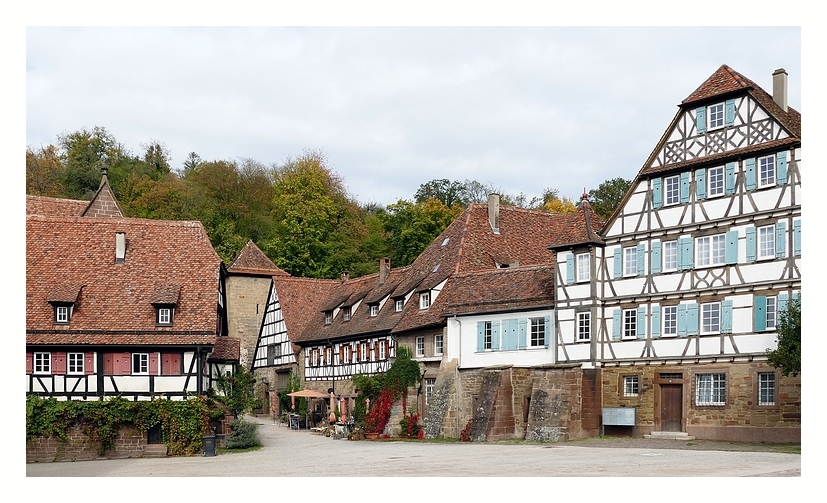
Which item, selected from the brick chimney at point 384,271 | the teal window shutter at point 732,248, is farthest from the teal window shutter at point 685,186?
the brick chimney at point 384,271

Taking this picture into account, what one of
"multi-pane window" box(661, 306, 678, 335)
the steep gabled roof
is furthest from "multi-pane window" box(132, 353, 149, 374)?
the steep gabled roof

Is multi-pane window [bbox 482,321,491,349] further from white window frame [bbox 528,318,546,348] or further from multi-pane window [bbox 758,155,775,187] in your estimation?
multi-pane window [bbox 758,155,775,187]

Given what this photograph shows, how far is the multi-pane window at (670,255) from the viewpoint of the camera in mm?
34469

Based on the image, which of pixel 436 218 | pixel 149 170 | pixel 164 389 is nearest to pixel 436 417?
pixel 164 389

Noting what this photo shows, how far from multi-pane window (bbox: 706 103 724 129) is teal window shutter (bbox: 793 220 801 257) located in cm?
407

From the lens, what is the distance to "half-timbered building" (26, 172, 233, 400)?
118 feet

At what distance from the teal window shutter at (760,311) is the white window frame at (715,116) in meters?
5.40

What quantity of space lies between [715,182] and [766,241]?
2.58m

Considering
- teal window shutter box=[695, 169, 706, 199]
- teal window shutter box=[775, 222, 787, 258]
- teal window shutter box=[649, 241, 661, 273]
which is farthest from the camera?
teal window shutter box=[649, 241, 661, 273]

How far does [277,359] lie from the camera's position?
57031mm

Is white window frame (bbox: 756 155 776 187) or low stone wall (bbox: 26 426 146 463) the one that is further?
low stone wall (bbox: 26 426 146 463)

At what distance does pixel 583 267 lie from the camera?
120 feet

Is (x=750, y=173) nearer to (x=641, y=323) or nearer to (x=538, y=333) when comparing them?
(x=641, y=323)

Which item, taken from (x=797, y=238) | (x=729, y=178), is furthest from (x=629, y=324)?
(x=797, y=238)
